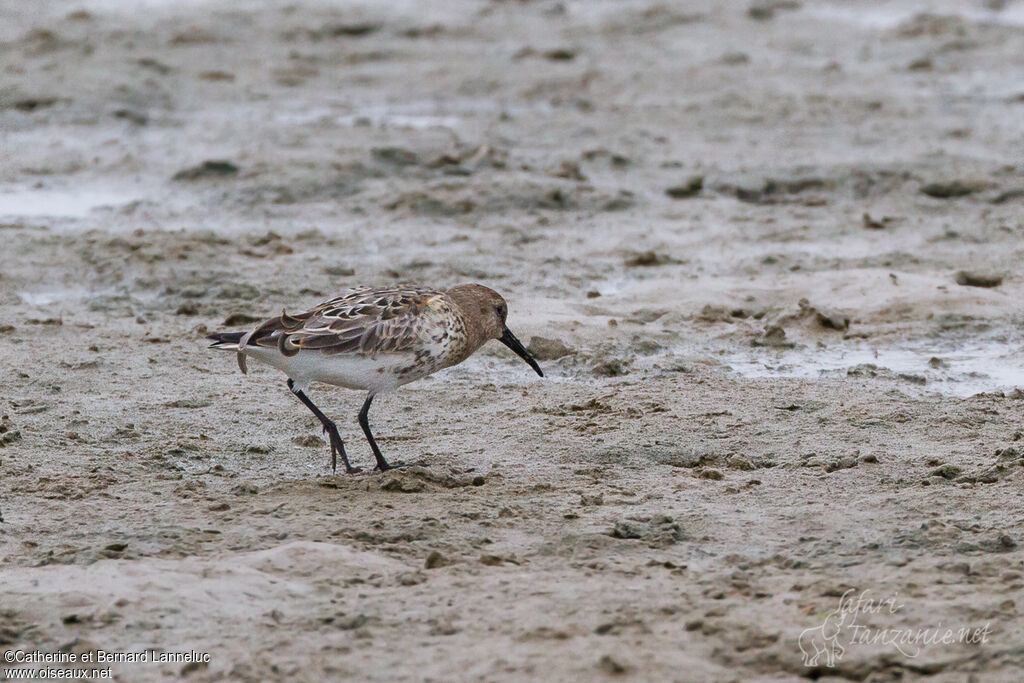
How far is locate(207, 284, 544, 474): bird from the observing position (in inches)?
214

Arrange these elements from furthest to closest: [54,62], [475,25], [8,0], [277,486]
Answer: [8,0]
[475,25]
[54,62]
[277,486]

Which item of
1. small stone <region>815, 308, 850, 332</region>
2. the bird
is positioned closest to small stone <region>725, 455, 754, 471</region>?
the bird

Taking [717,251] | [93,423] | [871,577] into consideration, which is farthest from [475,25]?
[871,577]

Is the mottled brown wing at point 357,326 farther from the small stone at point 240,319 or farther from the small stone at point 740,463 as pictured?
the small stone at point 240,319

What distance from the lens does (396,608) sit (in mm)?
4180

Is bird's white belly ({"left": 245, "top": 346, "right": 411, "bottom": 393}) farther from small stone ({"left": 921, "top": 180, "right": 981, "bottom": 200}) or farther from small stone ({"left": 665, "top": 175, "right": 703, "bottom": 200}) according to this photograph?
small stone ({"left": 921, "top": 180, "right": 981, "bottom": 200})

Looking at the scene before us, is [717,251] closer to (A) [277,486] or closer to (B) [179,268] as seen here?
(B) [179,268]

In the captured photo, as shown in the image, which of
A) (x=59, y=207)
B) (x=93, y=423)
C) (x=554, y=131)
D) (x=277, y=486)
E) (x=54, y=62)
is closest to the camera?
(x=277, y=486)

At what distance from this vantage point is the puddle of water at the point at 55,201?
10.1 m

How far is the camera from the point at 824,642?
3.87 metres

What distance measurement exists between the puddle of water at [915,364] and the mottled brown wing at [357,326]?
2023 mm

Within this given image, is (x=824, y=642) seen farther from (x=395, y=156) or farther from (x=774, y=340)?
(x=395, y=156)

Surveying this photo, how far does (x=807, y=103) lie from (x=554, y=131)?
2472mm

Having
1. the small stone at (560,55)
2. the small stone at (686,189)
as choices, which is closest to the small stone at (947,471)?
the small stone at (686,189)
